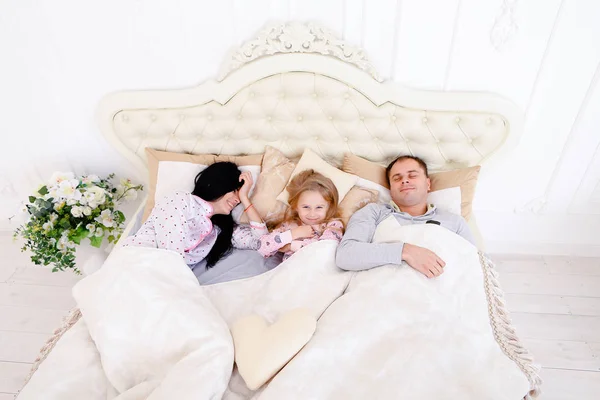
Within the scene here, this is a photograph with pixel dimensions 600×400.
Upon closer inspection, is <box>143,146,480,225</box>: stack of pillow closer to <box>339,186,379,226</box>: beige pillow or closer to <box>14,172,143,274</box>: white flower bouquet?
<box>339,186,379,226</box>: beige pillow

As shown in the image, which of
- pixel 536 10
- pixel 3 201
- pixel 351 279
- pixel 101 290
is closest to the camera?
pixel 101 290

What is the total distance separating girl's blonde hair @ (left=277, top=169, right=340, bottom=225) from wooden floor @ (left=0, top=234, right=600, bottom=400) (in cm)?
117

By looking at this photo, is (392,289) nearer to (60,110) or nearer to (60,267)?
(60,267)

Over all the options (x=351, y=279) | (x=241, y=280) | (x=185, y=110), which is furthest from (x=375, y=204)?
(x=185, y=110)

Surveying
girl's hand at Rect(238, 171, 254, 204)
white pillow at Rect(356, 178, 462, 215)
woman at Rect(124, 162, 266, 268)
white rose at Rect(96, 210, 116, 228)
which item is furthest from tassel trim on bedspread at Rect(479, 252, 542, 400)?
white rose at Rect(96, 210, 116, 228)

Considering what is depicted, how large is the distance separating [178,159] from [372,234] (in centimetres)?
113

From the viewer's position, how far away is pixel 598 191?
7.69ft

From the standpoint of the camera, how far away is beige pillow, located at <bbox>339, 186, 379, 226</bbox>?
Result: 2082 millimetres

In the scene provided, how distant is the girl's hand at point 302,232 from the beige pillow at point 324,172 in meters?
→ 0.21

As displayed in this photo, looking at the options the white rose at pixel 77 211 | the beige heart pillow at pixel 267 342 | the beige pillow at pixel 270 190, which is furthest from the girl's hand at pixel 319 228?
the white rose at pixel 77 211

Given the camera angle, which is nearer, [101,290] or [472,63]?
[101,290]

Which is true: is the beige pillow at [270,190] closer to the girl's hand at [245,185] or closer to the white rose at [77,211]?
the girl's hand at [245,185]

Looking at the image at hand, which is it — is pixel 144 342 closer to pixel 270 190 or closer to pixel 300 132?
pixel 270 190

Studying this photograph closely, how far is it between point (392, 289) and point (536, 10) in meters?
1.45
